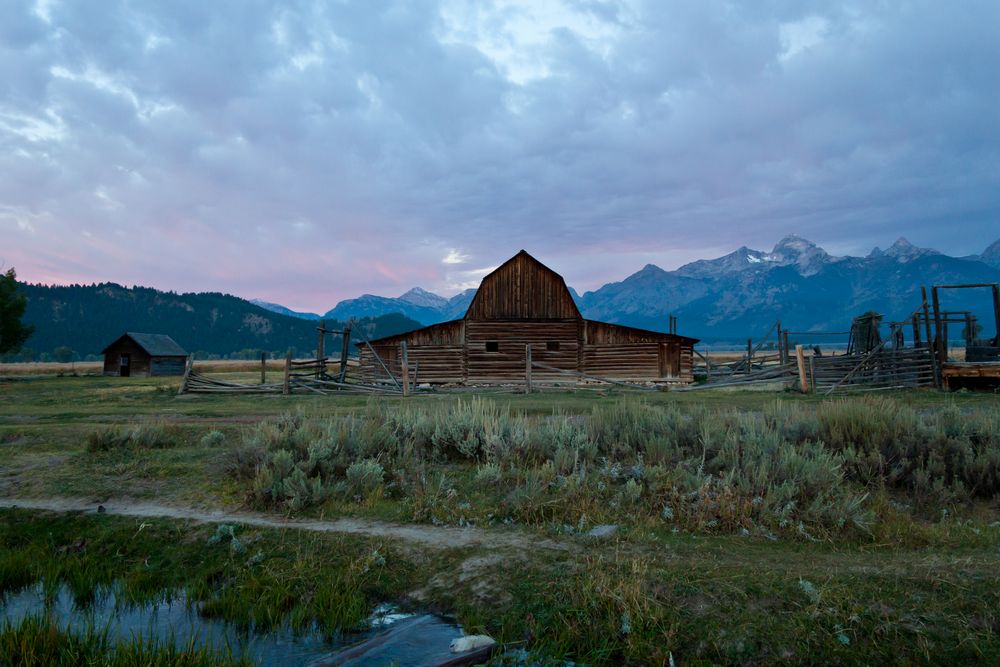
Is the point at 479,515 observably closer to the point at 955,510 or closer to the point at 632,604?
the point at 632,604

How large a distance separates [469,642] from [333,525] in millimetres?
2805

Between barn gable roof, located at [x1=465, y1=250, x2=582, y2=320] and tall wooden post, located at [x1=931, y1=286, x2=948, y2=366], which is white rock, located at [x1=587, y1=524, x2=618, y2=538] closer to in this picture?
tall wooden post, located at [x1=931, y1=286, x2=948, y2=366]

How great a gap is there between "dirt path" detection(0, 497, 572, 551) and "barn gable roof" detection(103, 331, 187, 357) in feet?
152

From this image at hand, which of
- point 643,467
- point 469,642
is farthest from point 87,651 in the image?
point 643,467

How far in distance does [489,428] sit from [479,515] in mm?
2279

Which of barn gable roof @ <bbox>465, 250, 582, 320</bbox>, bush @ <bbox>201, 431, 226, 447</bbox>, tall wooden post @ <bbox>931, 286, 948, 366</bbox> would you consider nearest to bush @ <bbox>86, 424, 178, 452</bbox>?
bush @ <bbox>201, 431, 226, 447</bbox>

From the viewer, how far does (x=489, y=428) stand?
28.6 feet

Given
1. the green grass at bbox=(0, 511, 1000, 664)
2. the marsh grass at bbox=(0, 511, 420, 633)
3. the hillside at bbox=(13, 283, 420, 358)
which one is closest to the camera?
the green grass at bbox=(0, 511, 1000, 664)

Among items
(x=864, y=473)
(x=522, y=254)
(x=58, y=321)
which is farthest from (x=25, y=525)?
(x=58, y=321)

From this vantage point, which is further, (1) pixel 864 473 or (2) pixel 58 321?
(2) pixel 58 321

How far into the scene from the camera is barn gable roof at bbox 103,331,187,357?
47688 millimetres

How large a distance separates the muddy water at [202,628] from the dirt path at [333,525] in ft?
3.78

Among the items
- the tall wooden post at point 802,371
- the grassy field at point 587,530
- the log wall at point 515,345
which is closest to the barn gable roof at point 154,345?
the log wall at point 515,345

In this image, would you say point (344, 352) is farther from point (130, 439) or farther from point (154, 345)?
point (154, 345)
